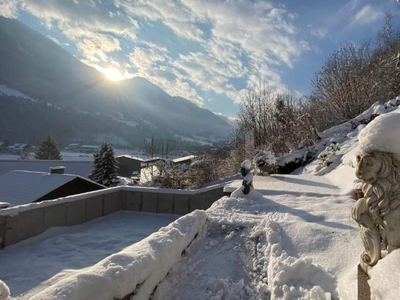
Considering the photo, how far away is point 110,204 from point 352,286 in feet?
22.3

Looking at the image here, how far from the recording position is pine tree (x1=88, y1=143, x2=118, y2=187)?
21.7 meters

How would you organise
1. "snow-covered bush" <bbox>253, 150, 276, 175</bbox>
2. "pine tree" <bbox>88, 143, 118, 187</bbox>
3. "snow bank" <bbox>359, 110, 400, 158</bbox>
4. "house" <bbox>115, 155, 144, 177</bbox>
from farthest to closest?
1. "house" <bbox>115, 155, 144, 177</bbox>
2. "pine tree" <bbox>88, 143, 118, 187</bbox>
3. "snow-covered bush" <bbox>253, 150, 276, 175</bbox>
4. "snow bank" <bbox>359, 110, 400, 158</bbox>

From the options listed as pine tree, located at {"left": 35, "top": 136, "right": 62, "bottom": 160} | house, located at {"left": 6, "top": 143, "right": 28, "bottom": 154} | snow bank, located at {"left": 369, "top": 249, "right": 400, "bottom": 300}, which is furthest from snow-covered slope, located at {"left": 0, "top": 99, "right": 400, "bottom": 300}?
house, located at {"left": 6, "top": 143, "right": 28, "bottom": 154}

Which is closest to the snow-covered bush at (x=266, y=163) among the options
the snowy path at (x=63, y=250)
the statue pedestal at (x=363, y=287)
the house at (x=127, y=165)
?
the snowy path at (x=63, y=250)

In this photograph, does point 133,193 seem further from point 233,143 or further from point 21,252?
point 233,143

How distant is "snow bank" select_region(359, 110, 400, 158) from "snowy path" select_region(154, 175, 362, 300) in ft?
3.85

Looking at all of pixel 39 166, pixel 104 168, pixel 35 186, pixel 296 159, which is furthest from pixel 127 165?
pixel 296 159

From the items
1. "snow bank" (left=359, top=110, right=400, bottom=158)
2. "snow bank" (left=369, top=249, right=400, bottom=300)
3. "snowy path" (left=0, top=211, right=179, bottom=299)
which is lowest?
"snowy path" (left=0, top=211, right=179, bottom=299)

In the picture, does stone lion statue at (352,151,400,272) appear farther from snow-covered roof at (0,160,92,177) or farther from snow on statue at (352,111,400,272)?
snow-covered roof at (0,160,92,177)

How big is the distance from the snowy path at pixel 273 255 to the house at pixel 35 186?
8.85 metres

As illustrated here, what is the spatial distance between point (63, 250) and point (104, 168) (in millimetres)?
17176

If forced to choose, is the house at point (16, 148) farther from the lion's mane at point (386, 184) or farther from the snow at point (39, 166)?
the lion's mane at point (386, 184)

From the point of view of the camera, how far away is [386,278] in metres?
1.69

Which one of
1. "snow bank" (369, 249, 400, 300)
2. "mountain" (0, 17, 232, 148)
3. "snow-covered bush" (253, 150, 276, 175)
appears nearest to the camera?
"snow bank" (369, 249, 400, 300)
